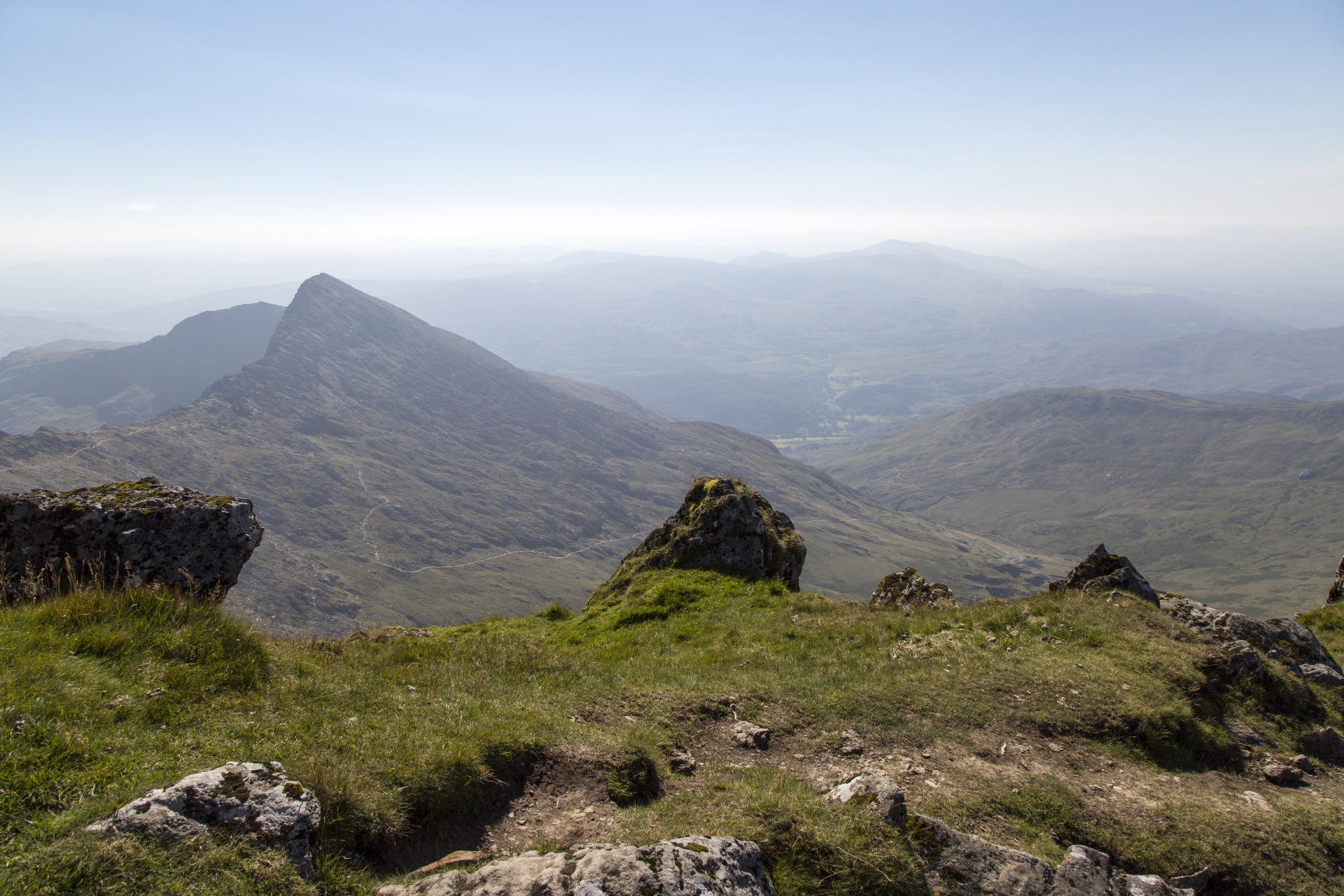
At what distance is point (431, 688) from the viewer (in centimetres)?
1288

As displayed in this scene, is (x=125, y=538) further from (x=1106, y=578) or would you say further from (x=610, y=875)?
(x=1106, y=578)

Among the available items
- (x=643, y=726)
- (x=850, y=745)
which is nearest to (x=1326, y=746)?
(x=850, y=745)

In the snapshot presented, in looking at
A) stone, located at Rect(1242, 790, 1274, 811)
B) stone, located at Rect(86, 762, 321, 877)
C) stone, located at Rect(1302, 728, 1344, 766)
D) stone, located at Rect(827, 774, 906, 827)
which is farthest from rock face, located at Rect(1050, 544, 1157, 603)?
stone, located at Rect(86, 762, 321, 877)

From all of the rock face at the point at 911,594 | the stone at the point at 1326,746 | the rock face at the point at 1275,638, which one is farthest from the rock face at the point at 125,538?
the rock face at the point at 1275,638

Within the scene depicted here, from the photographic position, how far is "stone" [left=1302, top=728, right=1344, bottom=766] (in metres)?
14.5

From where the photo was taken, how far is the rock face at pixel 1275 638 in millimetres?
16844

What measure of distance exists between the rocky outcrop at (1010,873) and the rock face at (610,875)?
3.12 metres

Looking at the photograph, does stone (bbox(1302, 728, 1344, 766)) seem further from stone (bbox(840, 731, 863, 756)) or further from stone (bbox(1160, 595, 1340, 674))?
stone (bbox(840, 731, 863, 756))

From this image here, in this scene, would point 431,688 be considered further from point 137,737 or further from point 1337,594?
point 1337,594

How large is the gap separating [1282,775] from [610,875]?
15.2 m

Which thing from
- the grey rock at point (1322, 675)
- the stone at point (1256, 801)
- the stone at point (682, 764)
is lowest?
the stone at point (1256, 801)

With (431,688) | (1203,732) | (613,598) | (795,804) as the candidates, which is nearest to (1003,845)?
(795,804)

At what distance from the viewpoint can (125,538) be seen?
14266 mm

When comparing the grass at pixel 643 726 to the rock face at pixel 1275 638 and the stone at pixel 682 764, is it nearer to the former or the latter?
the stone at pixel 682 764
